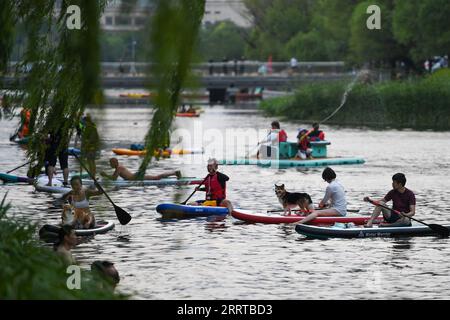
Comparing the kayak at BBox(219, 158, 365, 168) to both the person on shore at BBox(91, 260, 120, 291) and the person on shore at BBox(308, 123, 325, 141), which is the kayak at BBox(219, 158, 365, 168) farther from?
the person on shore at BBox(91, 260, 120, 291)

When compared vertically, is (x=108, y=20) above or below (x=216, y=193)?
above

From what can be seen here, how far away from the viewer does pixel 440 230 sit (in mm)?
28047

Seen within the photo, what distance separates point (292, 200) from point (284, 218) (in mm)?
476

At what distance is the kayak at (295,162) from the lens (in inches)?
1852

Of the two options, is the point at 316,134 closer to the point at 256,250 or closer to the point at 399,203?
the point at 399,203

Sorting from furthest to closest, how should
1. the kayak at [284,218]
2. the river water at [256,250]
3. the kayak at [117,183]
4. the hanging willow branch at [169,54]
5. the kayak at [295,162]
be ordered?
the kayak at [295,162]
the kayak at [117,183]
the kayak at [284,218]
the river water at [256,250]
the hanging willow branch at [169,54]

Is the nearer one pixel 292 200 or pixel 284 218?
pixel 284 218

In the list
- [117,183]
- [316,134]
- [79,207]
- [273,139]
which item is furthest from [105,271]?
[316,134]

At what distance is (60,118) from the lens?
1861 cm

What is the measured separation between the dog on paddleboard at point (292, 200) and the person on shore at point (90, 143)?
11.5 meters

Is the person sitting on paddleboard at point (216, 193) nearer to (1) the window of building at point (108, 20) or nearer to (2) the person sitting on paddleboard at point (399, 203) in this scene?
(2) the person sitting on paddleboard at point (399, 203)

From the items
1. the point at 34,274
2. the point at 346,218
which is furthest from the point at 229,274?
the point at 34,274

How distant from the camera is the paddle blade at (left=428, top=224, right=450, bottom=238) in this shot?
27.9 m

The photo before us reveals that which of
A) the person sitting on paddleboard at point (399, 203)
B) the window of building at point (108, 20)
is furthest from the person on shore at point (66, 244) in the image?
the person sitting on paddleboard at point (399, 203)
